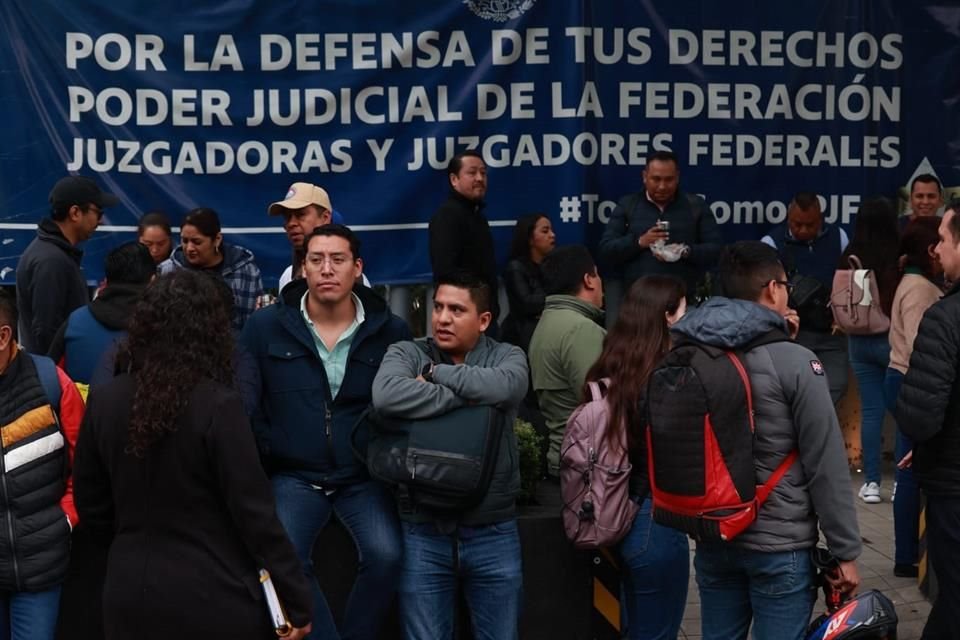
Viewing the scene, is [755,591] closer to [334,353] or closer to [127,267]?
[334,353]

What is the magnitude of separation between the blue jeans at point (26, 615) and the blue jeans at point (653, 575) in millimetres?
2036

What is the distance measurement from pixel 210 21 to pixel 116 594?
5.09 meters

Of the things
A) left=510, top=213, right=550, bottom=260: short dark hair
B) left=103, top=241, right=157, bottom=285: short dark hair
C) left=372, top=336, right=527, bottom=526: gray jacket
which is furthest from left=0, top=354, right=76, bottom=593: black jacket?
left=510, top=213, right=550, bottom=260: short dark hair

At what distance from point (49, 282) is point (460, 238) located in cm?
230

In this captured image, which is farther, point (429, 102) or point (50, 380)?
point (429, 102)

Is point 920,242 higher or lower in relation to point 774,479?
higher

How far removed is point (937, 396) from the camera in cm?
454

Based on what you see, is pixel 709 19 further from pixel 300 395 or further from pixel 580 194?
pixel 300 395

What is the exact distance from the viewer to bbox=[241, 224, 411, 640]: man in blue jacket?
15.6 ft

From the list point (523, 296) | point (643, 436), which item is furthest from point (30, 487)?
point (523, 296)

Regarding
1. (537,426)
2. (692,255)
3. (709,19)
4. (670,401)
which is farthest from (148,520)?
(709,19)

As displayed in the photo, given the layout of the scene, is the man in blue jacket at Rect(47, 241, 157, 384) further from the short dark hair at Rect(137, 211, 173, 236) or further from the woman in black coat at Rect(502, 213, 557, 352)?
the woman in black coat at Rect(502, 213, 557, 352)

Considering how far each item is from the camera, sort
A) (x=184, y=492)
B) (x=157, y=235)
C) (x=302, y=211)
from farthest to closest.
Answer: (x=157, y=235)
(x=302, y=211)
(x=184, y=492)

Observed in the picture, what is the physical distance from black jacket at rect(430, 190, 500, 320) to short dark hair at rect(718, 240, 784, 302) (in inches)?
128
